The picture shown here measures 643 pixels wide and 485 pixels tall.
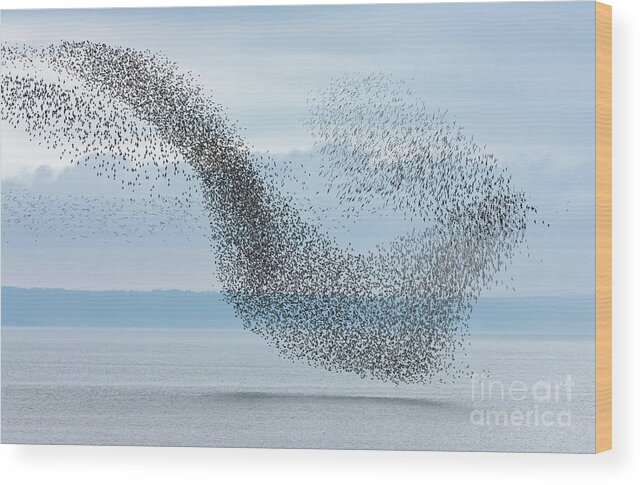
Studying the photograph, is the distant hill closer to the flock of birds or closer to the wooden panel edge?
the flock of birds

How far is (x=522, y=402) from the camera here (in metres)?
5.24

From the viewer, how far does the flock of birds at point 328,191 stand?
5289 mm

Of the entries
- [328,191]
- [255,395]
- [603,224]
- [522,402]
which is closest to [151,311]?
[255,395]

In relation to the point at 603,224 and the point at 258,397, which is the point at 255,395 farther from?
the point at 603,224

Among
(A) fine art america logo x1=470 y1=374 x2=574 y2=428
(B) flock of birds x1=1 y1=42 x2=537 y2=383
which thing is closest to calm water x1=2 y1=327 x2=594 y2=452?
(A) fine art america logo x1=470 y1=374 x2=574 y2=428

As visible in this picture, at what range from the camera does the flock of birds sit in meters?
5.29

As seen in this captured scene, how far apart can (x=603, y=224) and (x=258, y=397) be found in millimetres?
1554

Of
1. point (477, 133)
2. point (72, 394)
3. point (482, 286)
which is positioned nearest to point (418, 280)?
point (482, 286)

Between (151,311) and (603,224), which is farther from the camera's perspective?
(151,311)

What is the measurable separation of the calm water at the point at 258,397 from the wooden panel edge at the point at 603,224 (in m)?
0.06

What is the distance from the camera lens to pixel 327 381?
5332 mm

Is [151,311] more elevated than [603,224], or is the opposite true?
[603,224]

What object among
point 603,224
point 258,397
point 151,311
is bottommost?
point 258,397

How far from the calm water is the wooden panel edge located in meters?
0.06
